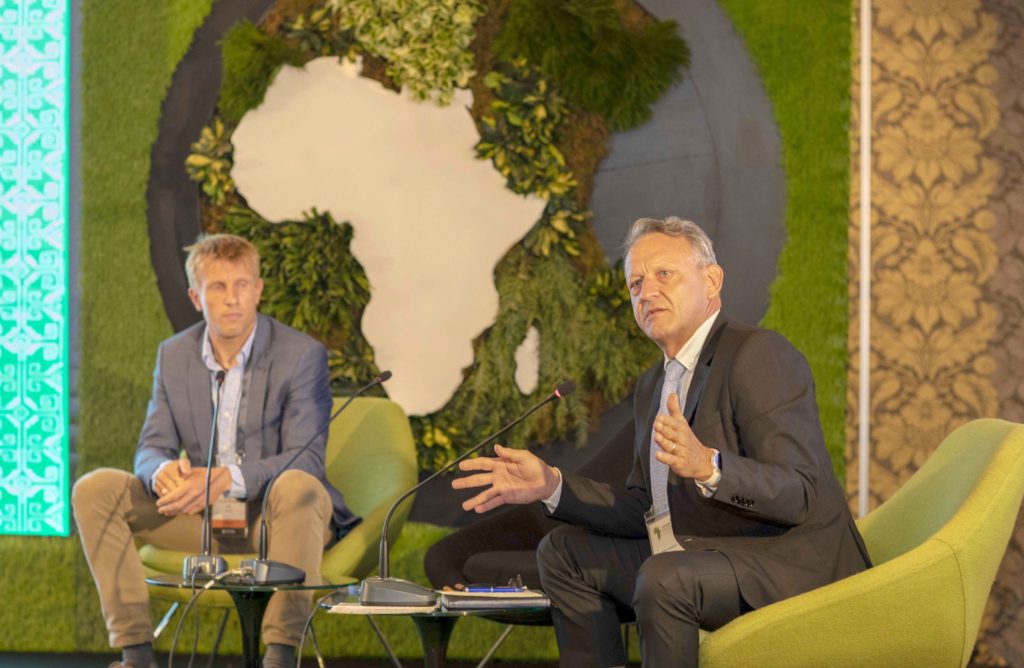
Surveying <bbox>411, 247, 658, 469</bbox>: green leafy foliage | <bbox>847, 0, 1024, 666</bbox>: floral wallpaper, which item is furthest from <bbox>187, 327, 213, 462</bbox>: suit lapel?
<bbox>847, 0, 1024, 666</bbox>: floral wallpaper

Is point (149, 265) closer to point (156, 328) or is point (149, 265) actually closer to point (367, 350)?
point (156, 328)

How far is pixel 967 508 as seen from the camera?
2545mm

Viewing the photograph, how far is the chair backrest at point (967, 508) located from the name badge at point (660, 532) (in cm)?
55

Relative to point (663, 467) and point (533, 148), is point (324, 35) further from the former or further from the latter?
point (663, 467)

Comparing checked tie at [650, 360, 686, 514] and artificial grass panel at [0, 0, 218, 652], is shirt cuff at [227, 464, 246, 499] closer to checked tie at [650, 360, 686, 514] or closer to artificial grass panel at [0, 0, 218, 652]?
artificial grass panel at [0, 0, 218, 652]

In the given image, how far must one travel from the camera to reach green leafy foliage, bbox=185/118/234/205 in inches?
189

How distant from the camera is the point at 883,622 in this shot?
2439mm

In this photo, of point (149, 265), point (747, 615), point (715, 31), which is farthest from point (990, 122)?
point (149, 265)

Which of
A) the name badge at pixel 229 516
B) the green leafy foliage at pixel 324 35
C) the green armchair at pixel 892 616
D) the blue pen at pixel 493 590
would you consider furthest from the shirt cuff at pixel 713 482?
the green leafy foliage at pixel 324 35

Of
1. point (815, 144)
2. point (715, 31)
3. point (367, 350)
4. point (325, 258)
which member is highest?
point (715, 31)

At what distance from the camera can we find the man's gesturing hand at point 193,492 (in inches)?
139

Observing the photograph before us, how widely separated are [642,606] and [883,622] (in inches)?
18.6

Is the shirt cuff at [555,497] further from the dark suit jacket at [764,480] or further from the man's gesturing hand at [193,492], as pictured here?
the man's gesturing hand at [193,492]

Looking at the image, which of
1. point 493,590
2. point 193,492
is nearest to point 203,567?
point 193,492
